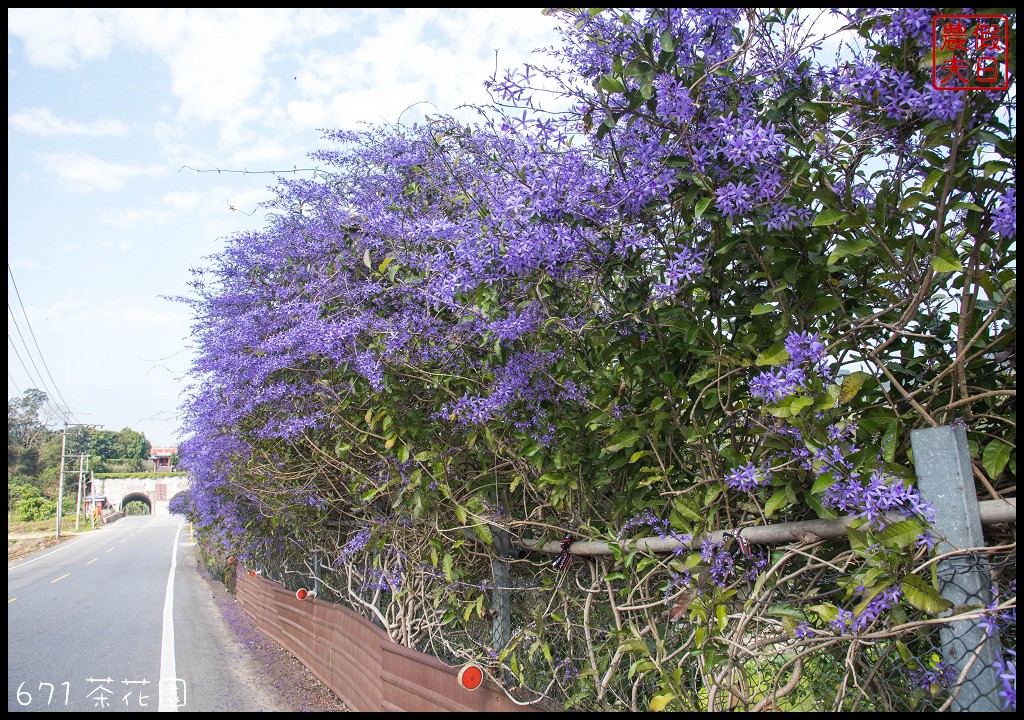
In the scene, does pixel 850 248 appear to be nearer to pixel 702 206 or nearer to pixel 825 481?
pixel 702 206

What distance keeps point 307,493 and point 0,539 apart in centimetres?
185

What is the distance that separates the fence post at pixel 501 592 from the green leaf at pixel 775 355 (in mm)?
1887

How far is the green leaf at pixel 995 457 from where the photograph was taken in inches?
65.1

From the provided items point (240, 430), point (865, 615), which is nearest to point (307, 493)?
point (240, 430)

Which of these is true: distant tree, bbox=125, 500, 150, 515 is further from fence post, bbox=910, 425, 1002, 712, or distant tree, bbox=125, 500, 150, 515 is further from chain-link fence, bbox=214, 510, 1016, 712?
fence post, bbox=910, 425, 1002, 712

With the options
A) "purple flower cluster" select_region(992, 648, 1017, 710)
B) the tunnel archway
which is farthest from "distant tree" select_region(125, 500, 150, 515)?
"purple flower cluster" select_region(992, 648, 1017, 710)

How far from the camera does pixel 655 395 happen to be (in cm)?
234

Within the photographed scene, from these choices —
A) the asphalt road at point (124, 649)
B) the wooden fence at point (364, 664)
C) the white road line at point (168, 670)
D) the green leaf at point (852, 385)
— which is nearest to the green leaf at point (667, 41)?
the green leaf at point (852, 385)

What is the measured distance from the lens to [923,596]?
62.7 inches

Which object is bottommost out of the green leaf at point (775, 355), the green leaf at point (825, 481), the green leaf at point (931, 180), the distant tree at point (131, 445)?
the green leaf at point (825, 481)

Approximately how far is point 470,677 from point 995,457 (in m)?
2.19

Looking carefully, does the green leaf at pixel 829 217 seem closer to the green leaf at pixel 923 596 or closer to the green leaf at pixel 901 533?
the green leaf at pixel 901 533

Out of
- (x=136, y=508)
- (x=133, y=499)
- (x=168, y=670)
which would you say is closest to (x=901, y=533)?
(x=168, y=670)

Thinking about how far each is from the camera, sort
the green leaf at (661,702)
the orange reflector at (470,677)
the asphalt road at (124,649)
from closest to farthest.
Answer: the green leaf at (661,702) → the orange reflector at (470,677) → the asphalt road at (124,649)
